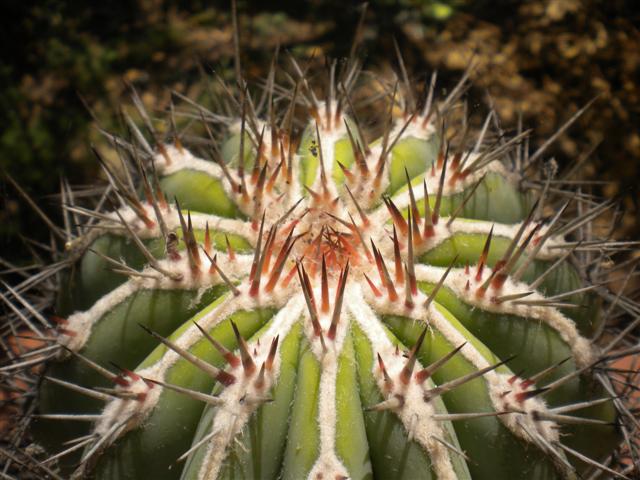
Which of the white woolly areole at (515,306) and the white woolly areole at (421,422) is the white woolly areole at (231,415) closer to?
the white woolly areole at (421,422)

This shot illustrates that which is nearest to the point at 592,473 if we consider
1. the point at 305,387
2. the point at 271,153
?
the point at 305,387

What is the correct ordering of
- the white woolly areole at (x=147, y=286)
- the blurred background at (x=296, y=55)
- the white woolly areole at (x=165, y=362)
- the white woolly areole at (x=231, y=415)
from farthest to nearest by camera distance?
the blurred background at (x=296, y=55)
the white woolly areole at (x=147, y=286)
the white woolly areole at (x=165, y=362)
the white woolly areole at (x=231, y=415)

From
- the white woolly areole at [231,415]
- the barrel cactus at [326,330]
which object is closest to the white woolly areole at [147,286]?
the barrel cactus at [326,330]

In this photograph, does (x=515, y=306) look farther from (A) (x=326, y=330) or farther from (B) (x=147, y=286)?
(B) (x=147, y=286)

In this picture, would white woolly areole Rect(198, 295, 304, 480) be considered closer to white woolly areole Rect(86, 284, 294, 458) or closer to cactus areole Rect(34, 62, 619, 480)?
cactus areole Rect(34, 62, 619, 480)

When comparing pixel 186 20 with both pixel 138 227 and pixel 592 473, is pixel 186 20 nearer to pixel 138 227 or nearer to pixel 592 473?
pixel 138 227

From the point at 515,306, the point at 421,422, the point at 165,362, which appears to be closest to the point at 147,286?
the point at 165,362

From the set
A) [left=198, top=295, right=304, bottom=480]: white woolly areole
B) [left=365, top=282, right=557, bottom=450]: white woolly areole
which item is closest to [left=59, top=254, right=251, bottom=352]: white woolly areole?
[left=198, top=295, right=304, bottom=480]: white woolly areole
